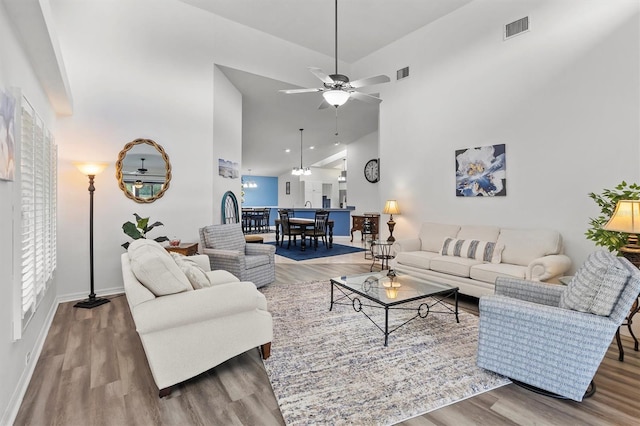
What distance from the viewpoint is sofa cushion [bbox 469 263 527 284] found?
339cm

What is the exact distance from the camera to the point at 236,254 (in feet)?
13.3

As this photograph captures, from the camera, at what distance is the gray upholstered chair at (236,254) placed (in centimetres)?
409

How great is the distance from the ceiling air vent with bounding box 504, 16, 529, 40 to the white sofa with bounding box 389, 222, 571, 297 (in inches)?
101

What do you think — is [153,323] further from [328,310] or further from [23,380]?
[328,310]

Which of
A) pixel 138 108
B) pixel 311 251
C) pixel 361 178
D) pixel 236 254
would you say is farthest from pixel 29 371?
pixel 361 178

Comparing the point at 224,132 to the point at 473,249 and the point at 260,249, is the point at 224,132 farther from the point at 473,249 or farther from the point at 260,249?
the point at 473,249

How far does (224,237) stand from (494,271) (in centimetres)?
344

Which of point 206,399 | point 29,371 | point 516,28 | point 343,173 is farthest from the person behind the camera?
point 343,173

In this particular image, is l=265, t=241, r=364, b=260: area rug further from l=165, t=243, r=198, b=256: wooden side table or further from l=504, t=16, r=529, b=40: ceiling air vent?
l=504, t=16, r=529, b=40: ceiling air vent

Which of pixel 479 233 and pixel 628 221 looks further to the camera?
pixel 479 233

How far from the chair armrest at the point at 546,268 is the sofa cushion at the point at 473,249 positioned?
1.83 feet

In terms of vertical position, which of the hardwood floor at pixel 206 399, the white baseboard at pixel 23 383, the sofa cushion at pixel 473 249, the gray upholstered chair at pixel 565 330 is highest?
the sofa cushion at pixel 473 249

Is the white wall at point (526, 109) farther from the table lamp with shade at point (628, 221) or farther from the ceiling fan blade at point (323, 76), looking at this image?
the ceiling fan blade at point (323, 76)

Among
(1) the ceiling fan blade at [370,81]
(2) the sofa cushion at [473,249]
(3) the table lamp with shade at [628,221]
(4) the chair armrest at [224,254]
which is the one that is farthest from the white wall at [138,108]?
(3) the table lamp with shade at [628,221]
